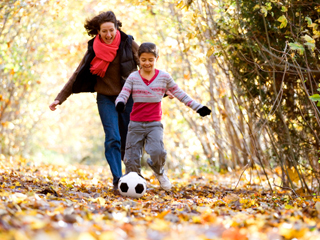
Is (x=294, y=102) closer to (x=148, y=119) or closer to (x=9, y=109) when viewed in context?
(x=148, y=119)

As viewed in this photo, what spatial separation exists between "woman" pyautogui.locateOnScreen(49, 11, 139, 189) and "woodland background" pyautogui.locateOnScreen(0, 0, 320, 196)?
0.82 meters

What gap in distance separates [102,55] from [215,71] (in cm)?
285

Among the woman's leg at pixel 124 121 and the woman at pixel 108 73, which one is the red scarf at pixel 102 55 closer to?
the woman at pixel 108 73

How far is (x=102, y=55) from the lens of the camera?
4.49 meters

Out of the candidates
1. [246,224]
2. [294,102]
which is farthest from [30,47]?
[246,224]

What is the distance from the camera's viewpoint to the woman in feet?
14.6

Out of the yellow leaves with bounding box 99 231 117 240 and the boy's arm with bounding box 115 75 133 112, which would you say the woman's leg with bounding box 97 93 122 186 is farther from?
the yellow leaves with bounding box 99 231 117 240

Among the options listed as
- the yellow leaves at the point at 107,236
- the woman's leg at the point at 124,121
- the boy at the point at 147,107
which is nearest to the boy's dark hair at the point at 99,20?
the boy at the point at 147,107

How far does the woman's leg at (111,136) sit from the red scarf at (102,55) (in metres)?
0.33

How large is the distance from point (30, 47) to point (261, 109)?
7.32 m

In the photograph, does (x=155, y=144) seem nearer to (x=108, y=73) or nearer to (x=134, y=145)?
(x=134, y=145)

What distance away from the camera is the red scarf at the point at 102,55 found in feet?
14.7

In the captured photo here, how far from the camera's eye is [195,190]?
16.5 feet

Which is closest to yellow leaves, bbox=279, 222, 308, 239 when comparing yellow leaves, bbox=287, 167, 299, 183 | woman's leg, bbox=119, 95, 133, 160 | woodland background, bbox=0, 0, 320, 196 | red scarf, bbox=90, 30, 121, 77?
woodland background, bbox=0, 0, 320, 196
